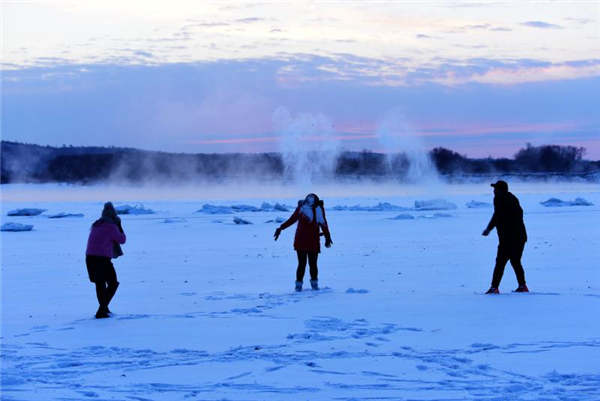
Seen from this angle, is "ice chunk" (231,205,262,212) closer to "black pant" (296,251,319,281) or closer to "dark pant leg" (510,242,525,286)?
"black pant" (296,251,319,281)

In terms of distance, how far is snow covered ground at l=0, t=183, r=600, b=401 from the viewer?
6.32 m

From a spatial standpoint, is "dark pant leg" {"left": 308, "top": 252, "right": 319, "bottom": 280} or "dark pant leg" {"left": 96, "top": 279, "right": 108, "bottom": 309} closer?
"dark pant leg" {"left": 96, "top": 279, "right": 108, "bottom": 309}

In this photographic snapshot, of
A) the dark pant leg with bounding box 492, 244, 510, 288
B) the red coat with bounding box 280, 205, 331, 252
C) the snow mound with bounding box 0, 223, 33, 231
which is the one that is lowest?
the snow mound with bounding box 0, 223, 33, 231

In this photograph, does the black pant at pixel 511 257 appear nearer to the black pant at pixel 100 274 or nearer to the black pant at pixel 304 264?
the black pant at pixel 304 264

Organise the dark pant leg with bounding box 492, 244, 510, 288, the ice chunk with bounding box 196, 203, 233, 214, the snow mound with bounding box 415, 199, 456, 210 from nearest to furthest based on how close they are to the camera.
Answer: the dark pant leg with bounding box 492, 244, 510, 288 → the ice chunk with bounding box 196, 203, 233, 214 → the snow mound with bounding box 415, 199, 456, 210

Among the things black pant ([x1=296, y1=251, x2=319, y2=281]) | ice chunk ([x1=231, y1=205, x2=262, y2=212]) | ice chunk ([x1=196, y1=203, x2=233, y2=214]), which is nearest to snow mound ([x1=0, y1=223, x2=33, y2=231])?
ice chunk ([x1=196, y1=203, x2=233, y2=214])

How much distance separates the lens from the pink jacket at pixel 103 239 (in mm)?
9711

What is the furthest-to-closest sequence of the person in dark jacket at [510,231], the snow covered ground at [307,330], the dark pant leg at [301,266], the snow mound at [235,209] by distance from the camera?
the snow mound at [235,209]
the dark pant leg at [301,266]
the person in dark jacket at [510,231]
the snow covered ground at [307,330]

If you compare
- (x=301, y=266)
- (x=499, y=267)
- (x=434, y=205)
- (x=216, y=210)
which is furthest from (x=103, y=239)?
(x=434, y=205)

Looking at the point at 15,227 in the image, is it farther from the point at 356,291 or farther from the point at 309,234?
the point at 356,291

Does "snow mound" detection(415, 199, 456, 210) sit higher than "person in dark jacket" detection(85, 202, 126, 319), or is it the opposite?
"person in dark jacket" detection(85, 202, 126, 319)

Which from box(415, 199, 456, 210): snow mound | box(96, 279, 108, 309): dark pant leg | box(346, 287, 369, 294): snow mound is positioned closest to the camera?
box(96, 279, 108, 309): dark pant leg

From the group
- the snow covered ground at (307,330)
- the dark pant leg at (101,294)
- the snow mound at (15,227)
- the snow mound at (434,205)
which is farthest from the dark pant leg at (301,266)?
the snow mound at (434,205)

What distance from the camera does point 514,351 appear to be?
23.9ft
